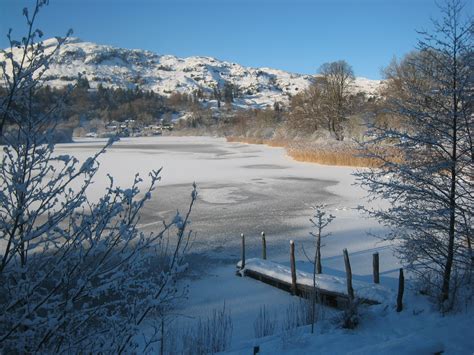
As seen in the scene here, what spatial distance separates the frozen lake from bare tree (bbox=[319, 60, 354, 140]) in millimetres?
14909

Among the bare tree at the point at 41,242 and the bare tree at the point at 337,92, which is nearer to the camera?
the bare tree at the point at 41,242

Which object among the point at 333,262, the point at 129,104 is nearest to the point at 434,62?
the point at 333,262

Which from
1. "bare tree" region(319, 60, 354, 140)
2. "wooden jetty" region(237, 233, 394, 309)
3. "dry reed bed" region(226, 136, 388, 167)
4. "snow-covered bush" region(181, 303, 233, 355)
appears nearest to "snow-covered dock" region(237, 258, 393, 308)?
"wooden jetty" region(237, 233, 394, 309)

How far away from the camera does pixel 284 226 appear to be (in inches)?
399

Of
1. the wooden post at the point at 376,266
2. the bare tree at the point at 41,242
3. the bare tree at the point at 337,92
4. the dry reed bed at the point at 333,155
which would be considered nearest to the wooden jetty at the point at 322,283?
the wooden post at the point at 376,266

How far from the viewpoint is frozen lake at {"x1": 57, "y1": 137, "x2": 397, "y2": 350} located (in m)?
6.50

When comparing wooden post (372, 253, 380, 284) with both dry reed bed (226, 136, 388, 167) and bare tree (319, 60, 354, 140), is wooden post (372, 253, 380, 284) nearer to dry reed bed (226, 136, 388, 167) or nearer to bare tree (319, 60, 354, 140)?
dry reed bed (226, 136, 388, 167)

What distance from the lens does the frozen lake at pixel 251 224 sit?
6.50 metres

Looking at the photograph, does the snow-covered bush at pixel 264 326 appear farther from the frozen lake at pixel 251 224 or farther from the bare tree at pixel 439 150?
the bare tree at pixel 439 150

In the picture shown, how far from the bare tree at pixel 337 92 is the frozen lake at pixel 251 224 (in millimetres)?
14909

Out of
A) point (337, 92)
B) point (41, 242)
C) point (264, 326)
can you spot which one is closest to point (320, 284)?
point (264, 326)

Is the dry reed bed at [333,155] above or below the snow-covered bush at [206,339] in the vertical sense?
above

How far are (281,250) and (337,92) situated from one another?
28664mm

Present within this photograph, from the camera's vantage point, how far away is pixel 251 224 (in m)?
10.3
